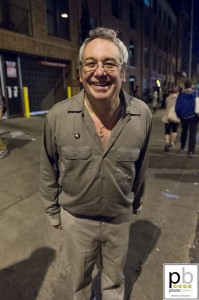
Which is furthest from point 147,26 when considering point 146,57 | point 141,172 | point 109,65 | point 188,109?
point 109,65

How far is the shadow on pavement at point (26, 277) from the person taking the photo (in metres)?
2.28

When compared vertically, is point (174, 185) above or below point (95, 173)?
below

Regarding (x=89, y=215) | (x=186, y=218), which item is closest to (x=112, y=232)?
(x=89, y=215)

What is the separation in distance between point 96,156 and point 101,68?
557 mm

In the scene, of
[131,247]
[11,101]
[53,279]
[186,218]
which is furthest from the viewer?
[11,101]

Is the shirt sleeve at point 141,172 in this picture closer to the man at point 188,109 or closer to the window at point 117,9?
the man at point 188,109

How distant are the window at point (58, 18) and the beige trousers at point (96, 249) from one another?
47.0ft

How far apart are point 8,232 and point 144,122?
7.78 feet

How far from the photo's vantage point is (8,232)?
10.4 feet

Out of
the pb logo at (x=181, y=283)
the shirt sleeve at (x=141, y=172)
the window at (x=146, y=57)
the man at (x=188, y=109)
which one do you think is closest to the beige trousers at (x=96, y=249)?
the shirt sleeve at (x=141, y=172)

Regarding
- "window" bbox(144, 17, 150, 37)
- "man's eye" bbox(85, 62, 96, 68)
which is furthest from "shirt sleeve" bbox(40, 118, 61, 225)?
"window" bbox(144, 17, 150, 37)

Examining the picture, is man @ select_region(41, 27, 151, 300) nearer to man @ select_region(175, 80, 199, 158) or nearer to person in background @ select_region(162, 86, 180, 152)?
man @ select_region(175, 80, 199, 158)

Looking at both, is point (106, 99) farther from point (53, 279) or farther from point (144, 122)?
point (53, 279)

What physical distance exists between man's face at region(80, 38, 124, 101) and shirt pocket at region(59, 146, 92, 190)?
0.36 m
